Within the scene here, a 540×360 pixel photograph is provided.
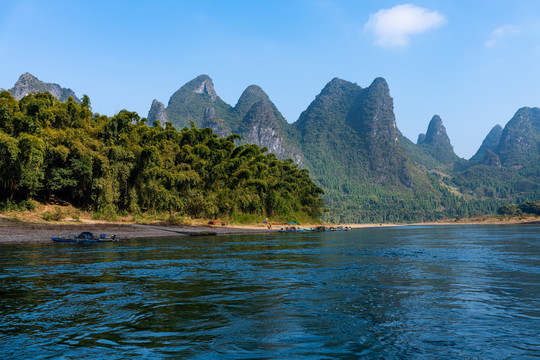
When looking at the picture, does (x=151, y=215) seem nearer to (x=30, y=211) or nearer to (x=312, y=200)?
(x=30, y=211)

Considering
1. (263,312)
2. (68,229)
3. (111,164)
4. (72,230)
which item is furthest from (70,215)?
(263,312)

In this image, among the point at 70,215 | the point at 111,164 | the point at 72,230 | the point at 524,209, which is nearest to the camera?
the point at 72,230

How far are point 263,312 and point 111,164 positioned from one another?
4557 cm

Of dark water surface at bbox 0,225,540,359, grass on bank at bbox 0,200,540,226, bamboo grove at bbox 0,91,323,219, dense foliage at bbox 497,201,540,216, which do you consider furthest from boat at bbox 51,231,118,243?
dense foliage at bbox 497,201,540,216

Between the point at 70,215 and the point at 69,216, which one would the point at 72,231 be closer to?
the point at 69,216

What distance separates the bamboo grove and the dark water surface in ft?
93.6

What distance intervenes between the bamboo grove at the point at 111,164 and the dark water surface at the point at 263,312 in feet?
93.6

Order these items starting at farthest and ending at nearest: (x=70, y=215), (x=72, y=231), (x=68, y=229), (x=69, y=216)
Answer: (x=70, y=215) → (x=69, y=216) → (x=68, y=229) → (x=72, y=231)

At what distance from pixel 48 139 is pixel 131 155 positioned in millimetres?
10612

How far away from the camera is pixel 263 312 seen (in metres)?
10.9

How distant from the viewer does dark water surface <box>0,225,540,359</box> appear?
7703 millimetres

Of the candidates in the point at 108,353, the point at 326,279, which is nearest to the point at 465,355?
the point at 108,353

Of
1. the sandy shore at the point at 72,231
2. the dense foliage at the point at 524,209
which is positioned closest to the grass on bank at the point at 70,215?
the sandy shore at the point at 72,231

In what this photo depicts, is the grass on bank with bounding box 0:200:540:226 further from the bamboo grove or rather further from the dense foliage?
the dense foliage
